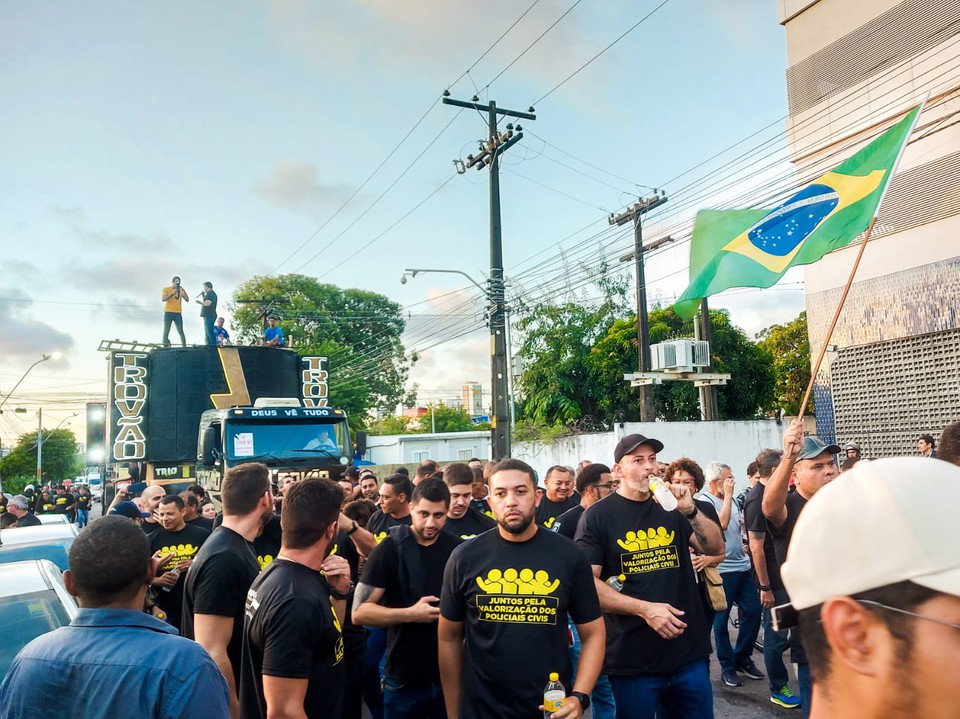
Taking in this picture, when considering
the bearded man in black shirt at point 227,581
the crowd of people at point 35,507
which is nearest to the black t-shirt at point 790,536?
the bearded man in black shirt at point 227,581

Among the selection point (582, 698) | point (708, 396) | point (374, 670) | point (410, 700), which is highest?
point (708, 396)

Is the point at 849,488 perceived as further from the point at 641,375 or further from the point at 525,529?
the point at 641,375

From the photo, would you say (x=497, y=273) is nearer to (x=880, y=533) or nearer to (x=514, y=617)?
(x=514, y=617)

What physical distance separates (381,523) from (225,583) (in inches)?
113

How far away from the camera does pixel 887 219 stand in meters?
14.2

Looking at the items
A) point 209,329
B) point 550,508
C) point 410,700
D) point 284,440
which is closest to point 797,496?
point 550,508

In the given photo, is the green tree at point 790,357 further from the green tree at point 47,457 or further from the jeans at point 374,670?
the green tree at point 47,457

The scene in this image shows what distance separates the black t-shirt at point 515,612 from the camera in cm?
349

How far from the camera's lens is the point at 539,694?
3459mm

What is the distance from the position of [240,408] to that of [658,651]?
1032 cm

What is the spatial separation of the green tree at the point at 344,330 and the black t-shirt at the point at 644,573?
4541 centimetres

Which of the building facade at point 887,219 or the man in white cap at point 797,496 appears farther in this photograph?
the building facade at point 887,219

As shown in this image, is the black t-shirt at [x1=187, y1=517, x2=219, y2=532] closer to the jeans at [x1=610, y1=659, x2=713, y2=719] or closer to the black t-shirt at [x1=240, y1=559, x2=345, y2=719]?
the black t-shirt at [x1=240, y1=559, x2=345, y2=719]

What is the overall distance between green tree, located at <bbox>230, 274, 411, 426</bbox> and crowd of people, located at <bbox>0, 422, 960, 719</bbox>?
147ft
